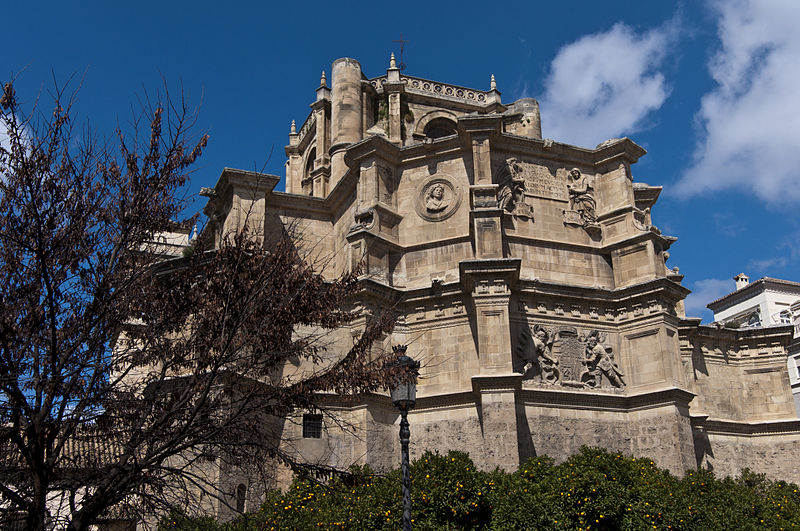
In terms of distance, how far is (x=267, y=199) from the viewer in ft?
76.6

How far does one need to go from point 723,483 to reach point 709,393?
25.3ft

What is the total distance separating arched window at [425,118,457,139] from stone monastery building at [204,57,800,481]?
27.9 ft

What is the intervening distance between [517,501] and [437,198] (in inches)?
394

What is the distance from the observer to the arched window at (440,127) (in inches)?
1252

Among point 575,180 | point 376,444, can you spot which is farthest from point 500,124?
point 376,444

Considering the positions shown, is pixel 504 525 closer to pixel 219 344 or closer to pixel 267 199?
pixel 219 344

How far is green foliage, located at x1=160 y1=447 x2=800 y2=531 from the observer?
49.9 ft

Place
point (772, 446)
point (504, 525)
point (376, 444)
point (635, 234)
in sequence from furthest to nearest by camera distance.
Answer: point (772, 446) → point (635, 234) → point (376, 444) → point (504, 525)

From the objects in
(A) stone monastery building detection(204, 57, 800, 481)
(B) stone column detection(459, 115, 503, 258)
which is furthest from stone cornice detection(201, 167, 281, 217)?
(B) stone column detection(459, 115, 503, 258)

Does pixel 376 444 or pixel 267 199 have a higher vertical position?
pixel 267 199

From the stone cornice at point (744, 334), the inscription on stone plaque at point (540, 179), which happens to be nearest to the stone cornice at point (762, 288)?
the stone cornice at point (744, 334)

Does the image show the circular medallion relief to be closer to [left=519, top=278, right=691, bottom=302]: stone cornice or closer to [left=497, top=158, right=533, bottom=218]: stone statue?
[left=497, top=158, right=533, bottom=218]: stone statue

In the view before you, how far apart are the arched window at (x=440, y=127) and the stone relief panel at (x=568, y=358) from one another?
41.8 ft

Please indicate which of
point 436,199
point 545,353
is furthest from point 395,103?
point 545,353
